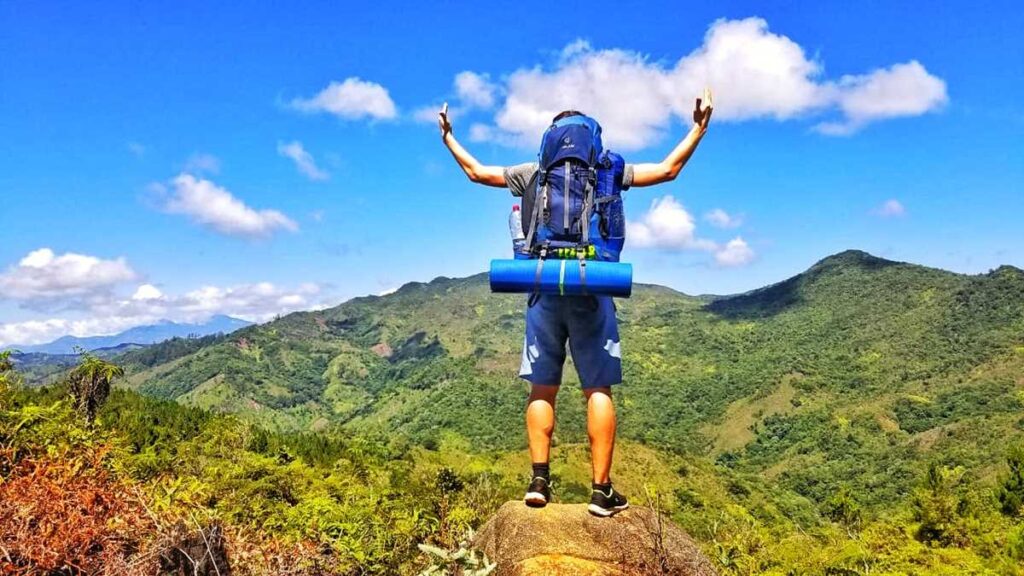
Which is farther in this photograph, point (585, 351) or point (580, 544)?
point (585, 351)

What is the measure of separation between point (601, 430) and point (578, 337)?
742mm

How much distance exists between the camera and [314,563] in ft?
12.6

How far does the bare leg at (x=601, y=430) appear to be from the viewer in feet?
15.7

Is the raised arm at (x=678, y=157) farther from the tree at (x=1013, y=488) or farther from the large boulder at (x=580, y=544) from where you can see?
the tree at (x=1013, y=488)

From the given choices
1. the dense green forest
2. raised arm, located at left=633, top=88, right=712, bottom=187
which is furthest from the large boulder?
raised arm, located at left=633, top=88, right=712, bottom=187

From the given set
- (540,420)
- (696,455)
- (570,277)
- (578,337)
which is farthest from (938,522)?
(696,455)

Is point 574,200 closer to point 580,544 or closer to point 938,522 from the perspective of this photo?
point 580,544

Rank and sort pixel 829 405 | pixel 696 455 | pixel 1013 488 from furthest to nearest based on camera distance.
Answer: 1. pixel 829 405
2. pixel 696 455
3. pixel 1013 488

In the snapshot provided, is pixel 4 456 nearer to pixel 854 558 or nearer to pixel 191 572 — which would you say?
pixel 191 572

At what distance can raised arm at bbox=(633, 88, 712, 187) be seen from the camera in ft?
16.1

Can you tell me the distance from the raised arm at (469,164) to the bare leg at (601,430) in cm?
191

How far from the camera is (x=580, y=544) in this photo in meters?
4.43

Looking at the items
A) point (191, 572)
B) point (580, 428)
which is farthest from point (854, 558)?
point (580, 428)

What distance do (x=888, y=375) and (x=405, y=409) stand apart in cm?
13247
